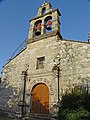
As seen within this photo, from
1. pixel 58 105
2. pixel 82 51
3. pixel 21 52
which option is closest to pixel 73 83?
pixel 58 105

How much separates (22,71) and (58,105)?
4.14m

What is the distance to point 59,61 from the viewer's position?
9859mm

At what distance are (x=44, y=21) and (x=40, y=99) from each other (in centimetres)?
683

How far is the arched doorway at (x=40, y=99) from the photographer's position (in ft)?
30.7

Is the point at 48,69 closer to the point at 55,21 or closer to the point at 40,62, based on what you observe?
the point at 40,62

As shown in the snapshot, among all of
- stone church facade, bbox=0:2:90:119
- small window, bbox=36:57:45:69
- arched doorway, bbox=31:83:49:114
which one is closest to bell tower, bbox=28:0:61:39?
stone church facade, bbox=0:2:90:119

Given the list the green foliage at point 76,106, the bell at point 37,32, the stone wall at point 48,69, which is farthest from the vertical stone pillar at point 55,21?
the green foliage at point 76,106

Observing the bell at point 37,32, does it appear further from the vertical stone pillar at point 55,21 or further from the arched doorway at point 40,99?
the arched doorway at point 40,99

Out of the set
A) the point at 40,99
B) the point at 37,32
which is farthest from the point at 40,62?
the point at 37,32

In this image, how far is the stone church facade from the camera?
9.07 m

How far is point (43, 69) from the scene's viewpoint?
10.4 meters

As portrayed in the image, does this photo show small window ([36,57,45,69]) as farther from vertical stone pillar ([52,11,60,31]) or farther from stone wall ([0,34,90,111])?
vertical stone pillar ([52,11,60,31])

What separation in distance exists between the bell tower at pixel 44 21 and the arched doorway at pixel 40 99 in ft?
15.2

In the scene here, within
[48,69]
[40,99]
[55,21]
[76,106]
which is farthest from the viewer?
[55,21]
